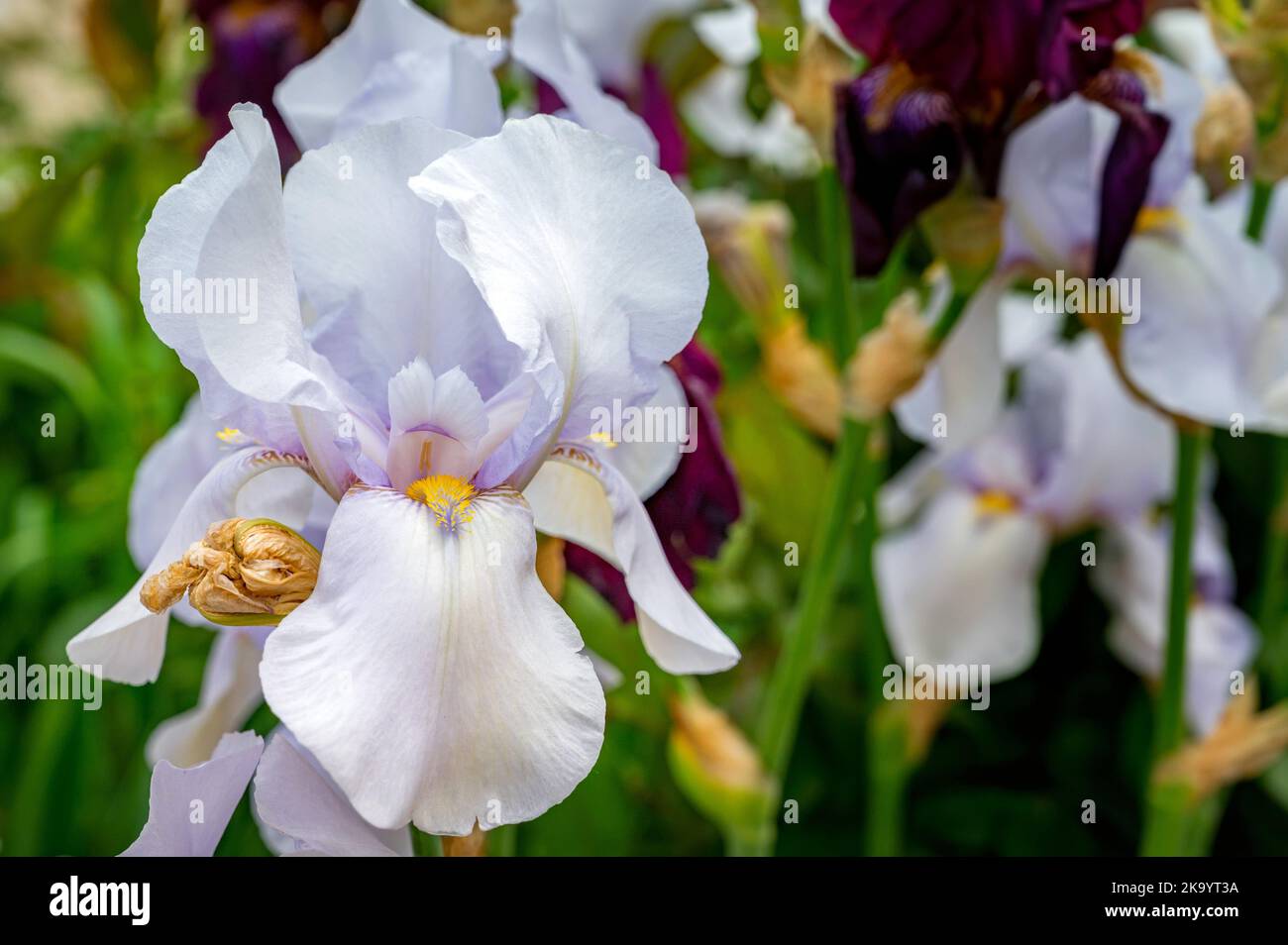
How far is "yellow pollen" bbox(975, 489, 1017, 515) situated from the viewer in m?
1.01

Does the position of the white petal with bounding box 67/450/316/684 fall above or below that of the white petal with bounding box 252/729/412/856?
above

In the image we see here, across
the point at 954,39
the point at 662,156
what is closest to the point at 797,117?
the point at 954,39

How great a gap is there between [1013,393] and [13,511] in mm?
1188

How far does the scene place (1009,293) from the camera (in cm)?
112

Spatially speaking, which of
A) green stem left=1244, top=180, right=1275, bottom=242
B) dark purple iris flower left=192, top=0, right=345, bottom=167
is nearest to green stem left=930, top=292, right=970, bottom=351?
green stem left=1244, top=180, right=1275, bottom=242

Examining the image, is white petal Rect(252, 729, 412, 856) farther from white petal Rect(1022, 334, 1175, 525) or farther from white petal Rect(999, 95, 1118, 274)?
white petal Rect(1022, 334, 1175, 525)

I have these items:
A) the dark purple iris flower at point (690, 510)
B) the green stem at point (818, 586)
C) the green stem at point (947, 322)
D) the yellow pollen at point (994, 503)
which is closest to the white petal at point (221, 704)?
the dark purple iris flower at point (690, 510)

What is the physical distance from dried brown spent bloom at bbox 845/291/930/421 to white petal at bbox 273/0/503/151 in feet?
0.85

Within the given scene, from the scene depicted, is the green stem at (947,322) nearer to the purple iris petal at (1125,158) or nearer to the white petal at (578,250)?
the purple iris petal at (1125,158)

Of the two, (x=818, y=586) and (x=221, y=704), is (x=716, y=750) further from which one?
(x=221, y=704)

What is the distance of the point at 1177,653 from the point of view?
30.0 inches

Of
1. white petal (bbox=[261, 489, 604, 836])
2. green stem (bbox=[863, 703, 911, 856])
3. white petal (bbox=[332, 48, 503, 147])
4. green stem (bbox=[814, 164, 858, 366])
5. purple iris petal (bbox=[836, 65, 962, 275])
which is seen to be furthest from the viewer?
green stem (bbox=[863, 703, 911, 856])
